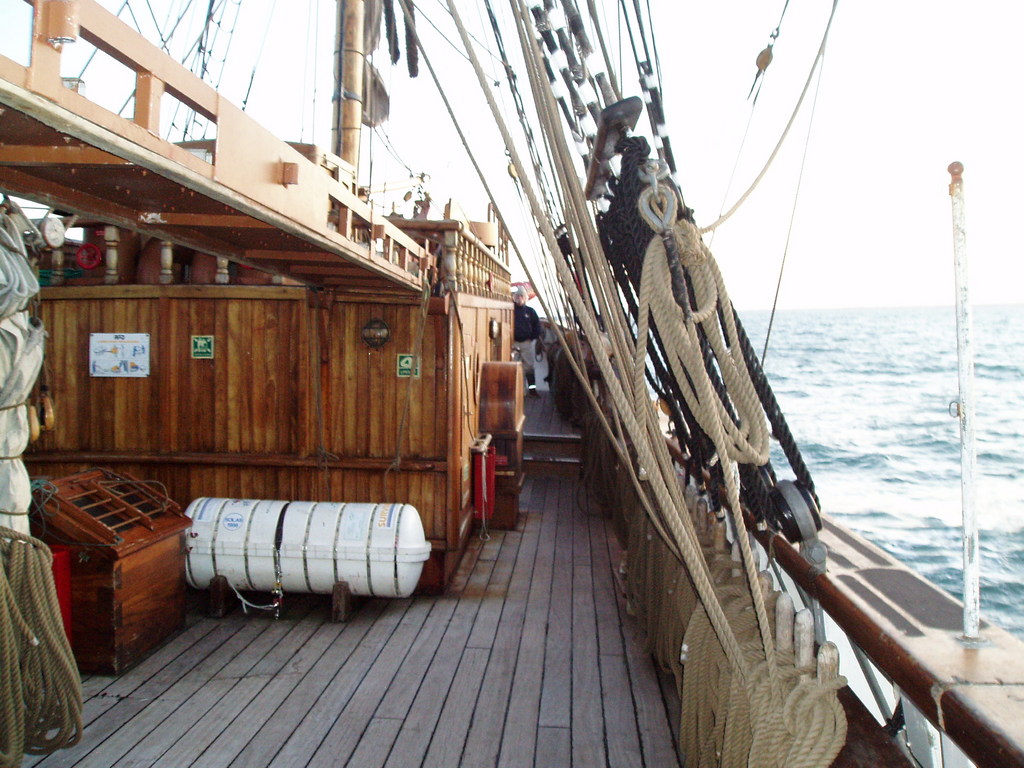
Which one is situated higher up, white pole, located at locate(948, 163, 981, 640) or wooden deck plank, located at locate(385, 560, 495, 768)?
white pole, located at locate(948, 163, 981, 640)

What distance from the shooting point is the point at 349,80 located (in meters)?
8.92

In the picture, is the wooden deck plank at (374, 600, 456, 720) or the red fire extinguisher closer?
the wooden deck plank at (374, 600, 456, 720)

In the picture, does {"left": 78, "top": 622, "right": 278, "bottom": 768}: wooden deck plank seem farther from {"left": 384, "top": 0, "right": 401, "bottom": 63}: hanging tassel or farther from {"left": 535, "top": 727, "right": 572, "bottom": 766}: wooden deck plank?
{"left": 384, "top": 0, "right": 401, "bottom": 63}: hanging tassel

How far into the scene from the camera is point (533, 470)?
9.53 m

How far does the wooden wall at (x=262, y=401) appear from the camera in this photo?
5414 mm

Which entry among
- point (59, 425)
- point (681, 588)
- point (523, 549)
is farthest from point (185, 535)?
point (681, 588)

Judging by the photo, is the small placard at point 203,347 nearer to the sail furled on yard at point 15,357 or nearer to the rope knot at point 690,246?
the sail furled on yard at point 15,357

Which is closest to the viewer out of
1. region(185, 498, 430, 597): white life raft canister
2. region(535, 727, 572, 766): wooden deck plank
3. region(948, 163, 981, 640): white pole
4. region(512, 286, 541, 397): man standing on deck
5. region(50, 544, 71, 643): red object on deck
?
region(948, 163, 981, 640): white pole

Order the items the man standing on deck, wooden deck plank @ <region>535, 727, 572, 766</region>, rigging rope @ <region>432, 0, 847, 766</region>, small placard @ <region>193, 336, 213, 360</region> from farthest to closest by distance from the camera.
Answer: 1. the man standing on deck
2. small placard @ <region>193, 336, 213, 360</region>
3. wooden deck plank @ <region>535, 727, 572, 766</region>
4. rigging rope @ <region>432, 0, 847, 766</region>

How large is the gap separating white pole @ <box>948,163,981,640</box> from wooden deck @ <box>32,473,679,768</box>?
198 cm

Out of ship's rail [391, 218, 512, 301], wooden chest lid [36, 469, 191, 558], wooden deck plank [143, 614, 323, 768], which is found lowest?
wooden deck plank [143, 614, 323, 768]

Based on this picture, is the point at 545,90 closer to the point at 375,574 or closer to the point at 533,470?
the point at 375,574

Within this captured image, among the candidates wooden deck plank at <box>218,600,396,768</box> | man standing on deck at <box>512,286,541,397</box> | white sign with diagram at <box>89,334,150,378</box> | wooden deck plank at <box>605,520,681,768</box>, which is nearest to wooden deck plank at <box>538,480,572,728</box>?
wooden deck plank at <box>605,520,681,768</box>

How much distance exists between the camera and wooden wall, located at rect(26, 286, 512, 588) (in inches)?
213
